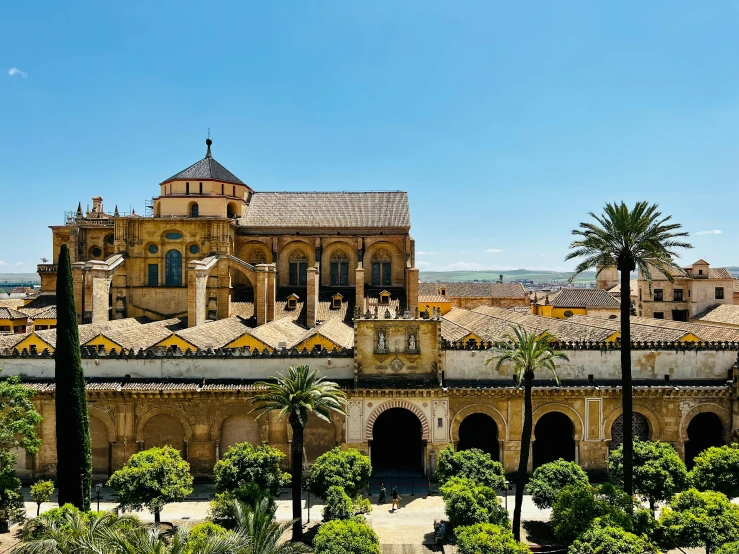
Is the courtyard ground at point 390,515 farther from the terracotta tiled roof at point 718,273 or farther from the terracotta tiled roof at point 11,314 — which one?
the terracotta tiled roof at point 718,273

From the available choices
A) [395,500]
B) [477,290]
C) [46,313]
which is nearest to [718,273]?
[477,290]

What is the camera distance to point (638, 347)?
30719mm

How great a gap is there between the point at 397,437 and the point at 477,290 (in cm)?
5775

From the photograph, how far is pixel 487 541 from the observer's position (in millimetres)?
Result: 18391

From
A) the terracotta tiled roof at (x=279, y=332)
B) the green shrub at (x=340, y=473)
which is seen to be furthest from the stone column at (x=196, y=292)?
the green shrub at (x=340, y=473)

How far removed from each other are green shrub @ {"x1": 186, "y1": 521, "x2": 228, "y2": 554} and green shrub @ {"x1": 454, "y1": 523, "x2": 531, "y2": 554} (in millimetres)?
8255

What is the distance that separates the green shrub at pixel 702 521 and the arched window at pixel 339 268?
32.2m

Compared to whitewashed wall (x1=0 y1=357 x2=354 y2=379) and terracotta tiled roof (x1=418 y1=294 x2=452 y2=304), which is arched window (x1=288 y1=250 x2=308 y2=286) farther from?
terracotta tiled roof (x1=418 y1=294 x2=452 y2=304)

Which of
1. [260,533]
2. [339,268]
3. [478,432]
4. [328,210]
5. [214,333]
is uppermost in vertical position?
[328,210]

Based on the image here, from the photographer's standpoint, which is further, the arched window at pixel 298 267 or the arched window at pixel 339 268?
the arched window at pixel 339 268

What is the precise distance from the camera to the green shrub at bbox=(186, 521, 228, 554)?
629 inches

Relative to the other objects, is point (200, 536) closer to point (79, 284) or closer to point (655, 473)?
point (655, 473)

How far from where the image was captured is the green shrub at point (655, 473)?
23.8 metres

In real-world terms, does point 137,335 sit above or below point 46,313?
below
